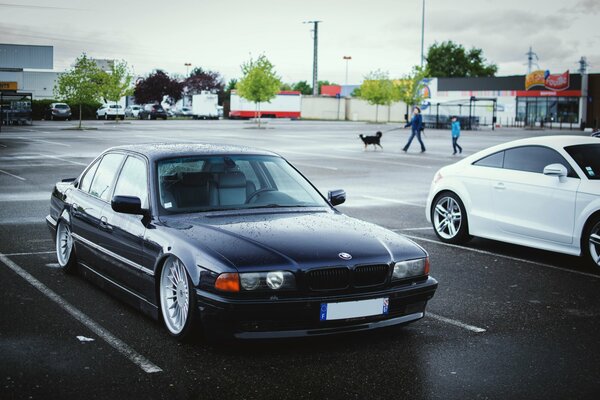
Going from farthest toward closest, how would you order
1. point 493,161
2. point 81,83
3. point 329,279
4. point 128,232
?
point 81,83 < point 493,161 < point 128,232 < point 329,279

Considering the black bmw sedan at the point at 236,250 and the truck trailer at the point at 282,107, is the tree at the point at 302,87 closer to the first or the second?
the truck trailer at the point at 282,107

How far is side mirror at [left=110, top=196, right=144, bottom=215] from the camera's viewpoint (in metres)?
6.00

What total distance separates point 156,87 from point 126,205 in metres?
98.8

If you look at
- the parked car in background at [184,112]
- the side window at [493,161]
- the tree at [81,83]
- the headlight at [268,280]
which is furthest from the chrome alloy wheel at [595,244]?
the parked car in background at [184,112]

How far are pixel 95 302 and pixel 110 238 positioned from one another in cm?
64

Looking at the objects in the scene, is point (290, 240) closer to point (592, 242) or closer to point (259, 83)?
point (592, 242)

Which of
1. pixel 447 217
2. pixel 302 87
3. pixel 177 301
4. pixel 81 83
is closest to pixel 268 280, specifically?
pixel 177 301

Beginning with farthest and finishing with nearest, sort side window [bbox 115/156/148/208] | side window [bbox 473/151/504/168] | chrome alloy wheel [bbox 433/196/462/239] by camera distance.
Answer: chrome alloy wheel [bbox 433/196/462/239] → side window [bbox 473/151/504/168] → side window [bbox 115/156/148/208]

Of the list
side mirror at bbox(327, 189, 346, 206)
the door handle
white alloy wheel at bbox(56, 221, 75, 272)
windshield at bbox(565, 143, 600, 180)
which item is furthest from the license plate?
windshield at bbox(565, 143, 600, 180)

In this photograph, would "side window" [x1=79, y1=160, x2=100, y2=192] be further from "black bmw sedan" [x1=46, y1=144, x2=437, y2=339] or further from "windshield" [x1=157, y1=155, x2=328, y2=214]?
"windshield" [x1=157, y1=155, x2=328, y2=214]

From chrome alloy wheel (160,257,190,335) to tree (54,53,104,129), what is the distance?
156ft

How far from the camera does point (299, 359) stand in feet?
17.4

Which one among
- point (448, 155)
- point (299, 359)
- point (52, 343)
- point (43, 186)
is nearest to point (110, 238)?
point (52, 343)

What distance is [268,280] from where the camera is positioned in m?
5.08
